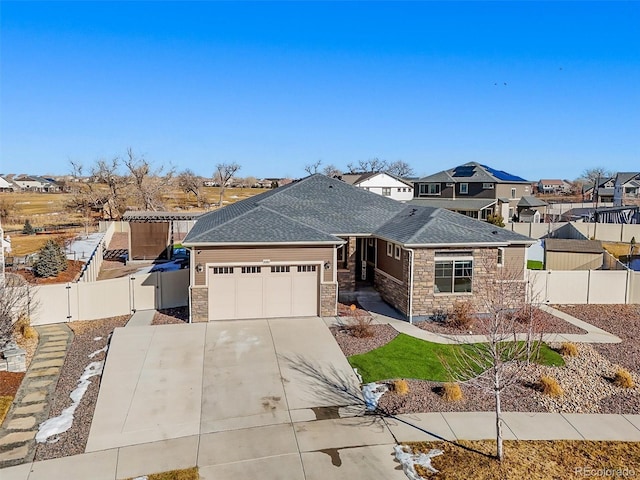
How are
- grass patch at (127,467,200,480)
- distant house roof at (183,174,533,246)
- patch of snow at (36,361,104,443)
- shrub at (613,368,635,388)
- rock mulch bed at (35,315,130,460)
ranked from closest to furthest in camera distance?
grass patch at (127,467,200,480) → rock mulch bed at (35,315,130,460) → patch of snow at (36,361,104,443) → shrub at (613,368,635,388) → distant house roof at (183,174,533,246)

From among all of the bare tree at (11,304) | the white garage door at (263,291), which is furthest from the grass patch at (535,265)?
the bare tree at (11,304)

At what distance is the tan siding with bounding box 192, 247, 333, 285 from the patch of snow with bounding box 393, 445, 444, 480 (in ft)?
28.1

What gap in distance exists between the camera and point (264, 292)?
17.0m

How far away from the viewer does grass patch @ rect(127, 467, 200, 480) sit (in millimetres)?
8375

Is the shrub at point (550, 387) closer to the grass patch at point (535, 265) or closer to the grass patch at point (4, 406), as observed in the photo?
the grass patch at point (4, 406)

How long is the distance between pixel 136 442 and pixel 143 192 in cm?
5486

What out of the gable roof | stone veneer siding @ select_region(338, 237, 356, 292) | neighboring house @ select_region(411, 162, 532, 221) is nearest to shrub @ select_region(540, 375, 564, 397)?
the gable roof

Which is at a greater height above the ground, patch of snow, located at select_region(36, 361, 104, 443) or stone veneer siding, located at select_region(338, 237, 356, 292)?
stone veneer siding, located at select_region(338, 237, 356, 292)

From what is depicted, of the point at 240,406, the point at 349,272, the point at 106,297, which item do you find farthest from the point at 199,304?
the point at 349,272

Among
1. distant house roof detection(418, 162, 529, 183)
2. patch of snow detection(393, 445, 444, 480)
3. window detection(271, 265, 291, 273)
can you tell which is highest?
distant house roof detection(418, 162, 529, 183)

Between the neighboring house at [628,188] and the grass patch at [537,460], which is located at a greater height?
the neighboring house at [628,188]

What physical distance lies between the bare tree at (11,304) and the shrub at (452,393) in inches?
462

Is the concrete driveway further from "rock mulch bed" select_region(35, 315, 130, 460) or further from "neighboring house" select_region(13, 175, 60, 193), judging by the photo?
"neighboring house" select_region(13, 175, 60, 193)

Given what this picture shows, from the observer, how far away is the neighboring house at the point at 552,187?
453 feet
